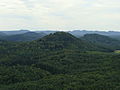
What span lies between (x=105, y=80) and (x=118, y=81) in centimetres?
1038

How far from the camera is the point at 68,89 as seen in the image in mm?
167750

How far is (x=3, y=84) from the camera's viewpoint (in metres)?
194

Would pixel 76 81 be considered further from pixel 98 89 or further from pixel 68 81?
pixel 98 89

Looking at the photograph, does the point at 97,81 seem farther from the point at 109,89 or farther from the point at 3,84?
the point at 3,84

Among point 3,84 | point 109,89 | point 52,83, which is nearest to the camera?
point 109,89

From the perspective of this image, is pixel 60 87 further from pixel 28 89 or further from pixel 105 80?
pixel 105 80

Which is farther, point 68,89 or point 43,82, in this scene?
point 43,82

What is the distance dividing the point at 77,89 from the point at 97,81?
81.0ft

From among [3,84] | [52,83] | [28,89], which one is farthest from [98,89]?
[3,84]

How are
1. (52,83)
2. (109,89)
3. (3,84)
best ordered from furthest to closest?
1. (3,84)
2. (52,83)
3. (109,89)

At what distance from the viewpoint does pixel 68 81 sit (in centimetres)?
18425

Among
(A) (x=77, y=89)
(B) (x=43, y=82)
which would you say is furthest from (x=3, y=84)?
(A) (x=77, y=89)

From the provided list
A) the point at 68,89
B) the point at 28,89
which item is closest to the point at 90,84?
the point at 68,89

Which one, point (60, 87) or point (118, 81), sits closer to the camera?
point (60, 87)
